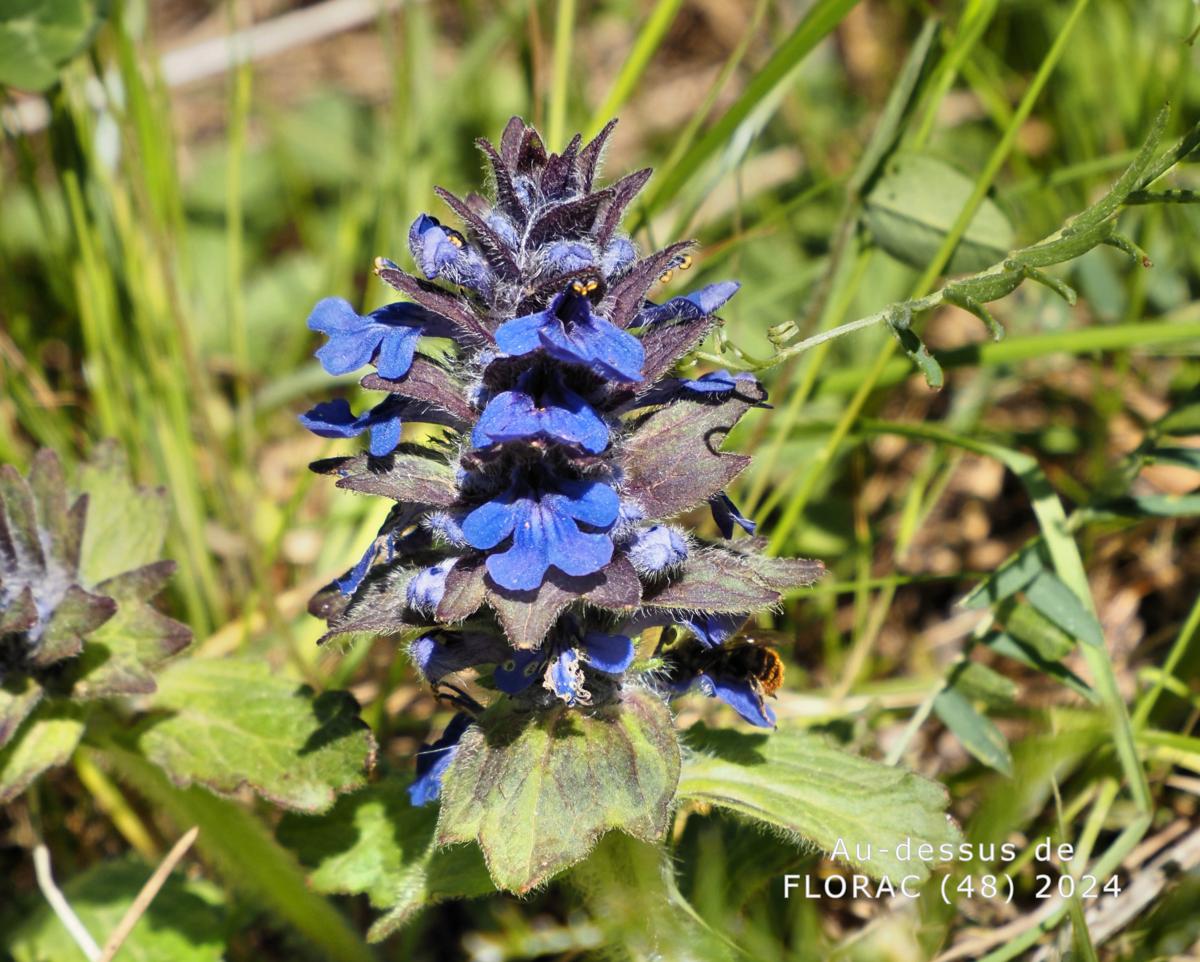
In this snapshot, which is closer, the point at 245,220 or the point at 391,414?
the point at 391,414

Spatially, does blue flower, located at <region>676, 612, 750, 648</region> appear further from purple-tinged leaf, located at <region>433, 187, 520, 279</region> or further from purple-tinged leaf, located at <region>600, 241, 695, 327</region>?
purple-tinged leaf, located at <region>433, 187, 520, 279</region>

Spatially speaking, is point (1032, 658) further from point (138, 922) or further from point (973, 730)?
point (138, 922)

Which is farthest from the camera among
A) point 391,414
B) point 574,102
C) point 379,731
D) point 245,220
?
point 245,220

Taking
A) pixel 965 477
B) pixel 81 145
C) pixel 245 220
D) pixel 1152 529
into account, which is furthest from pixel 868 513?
pixel 245 220

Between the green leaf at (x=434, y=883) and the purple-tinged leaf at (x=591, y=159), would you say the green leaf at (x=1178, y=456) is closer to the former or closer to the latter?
the purple-tinged leaf at (x=591, y=159)

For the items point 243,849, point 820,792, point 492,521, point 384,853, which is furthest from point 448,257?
point 243,849

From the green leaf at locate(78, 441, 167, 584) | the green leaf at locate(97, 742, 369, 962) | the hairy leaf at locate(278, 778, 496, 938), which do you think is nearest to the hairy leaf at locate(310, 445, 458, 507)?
the hairy leaf at locate(278, 778, 496, 938)

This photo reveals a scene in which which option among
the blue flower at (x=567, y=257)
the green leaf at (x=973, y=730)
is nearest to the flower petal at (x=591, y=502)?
the blue flower at (x=567, y=257)

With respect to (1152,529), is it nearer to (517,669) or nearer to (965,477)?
(965,477)
